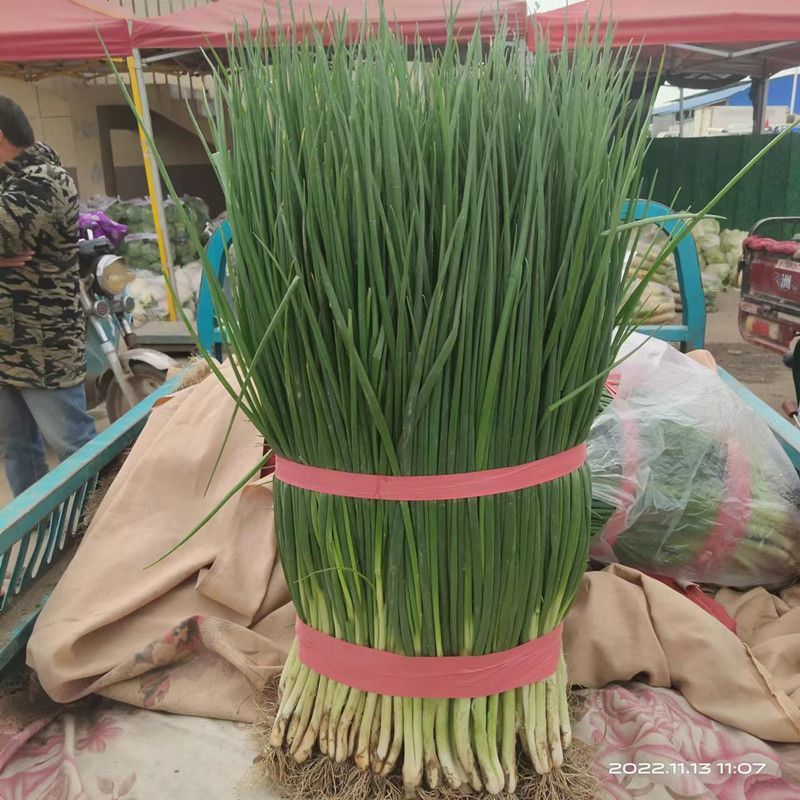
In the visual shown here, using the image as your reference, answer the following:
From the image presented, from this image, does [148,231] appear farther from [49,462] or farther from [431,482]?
[431,482]

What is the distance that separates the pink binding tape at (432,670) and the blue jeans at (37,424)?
205 cm

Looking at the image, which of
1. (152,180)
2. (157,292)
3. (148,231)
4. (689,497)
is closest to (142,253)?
(148,231)

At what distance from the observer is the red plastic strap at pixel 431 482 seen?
2.60 feet

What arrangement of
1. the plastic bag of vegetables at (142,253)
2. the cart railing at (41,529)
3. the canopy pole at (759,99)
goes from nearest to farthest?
the cart railing at (41,529) < the plastic bag of vegetables at (142,253) < the canopy pole at (759,99)

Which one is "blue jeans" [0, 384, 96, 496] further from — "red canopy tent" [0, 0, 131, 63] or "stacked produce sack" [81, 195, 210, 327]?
"red canopy tent" [0, 0, 131, 63]

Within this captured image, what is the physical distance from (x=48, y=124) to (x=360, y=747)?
29.1 feet

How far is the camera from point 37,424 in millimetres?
2697

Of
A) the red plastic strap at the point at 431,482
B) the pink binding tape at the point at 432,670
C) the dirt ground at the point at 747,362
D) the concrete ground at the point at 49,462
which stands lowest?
the dirt ground at the point at 747,362

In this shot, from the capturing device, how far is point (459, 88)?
0.72 metres

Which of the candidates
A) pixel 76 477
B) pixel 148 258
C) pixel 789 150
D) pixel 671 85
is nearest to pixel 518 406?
pixel 76 477

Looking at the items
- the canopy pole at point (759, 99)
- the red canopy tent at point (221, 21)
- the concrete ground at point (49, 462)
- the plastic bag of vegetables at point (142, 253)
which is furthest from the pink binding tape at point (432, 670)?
the canopy pole at point (759, 99)

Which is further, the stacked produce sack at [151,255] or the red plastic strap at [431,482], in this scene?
the stacked produce sack at [151,255]

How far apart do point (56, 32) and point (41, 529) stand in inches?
175

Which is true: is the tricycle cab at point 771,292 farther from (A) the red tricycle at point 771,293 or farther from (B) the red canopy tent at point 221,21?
(B) the red canopy tent at point 221,21
